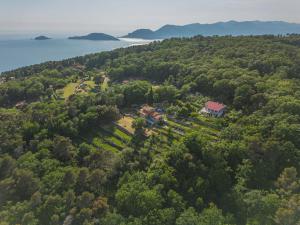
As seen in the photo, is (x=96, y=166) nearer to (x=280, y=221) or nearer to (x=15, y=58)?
(x=280, y=221)

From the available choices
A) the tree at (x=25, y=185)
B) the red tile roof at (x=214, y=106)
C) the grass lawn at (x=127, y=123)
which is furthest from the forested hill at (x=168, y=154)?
the red tile roof at (x=214, y=106)

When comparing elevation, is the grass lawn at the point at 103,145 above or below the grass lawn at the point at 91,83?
below

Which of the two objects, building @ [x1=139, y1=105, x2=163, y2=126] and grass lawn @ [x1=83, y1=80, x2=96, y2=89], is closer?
building @ [x1=139, y1=105, x2=163, y2=126]

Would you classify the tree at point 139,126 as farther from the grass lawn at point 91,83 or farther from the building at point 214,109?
the grass lawn at point 91,83

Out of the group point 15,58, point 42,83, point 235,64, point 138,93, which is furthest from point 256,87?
point 15,58

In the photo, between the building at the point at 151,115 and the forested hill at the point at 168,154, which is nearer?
the forested hill at the point at 168,154

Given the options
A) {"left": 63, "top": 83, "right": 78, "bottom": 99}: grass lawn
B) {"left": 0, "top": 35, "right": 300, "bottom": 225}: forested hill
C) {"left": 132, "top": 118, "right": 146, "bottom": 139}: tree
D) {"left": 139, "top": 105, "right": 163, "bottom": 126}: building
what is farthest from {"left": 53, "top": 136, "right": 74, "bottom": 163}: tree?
{"left": 63, "top": 83, "right": 78, "bottom": 99}: grass lawn

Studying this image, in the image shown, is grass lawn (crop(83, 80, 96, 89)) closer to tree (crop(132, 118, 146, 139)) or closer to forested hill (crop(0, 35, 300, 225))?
forested hill (crop(0, 35, 300, 225))
